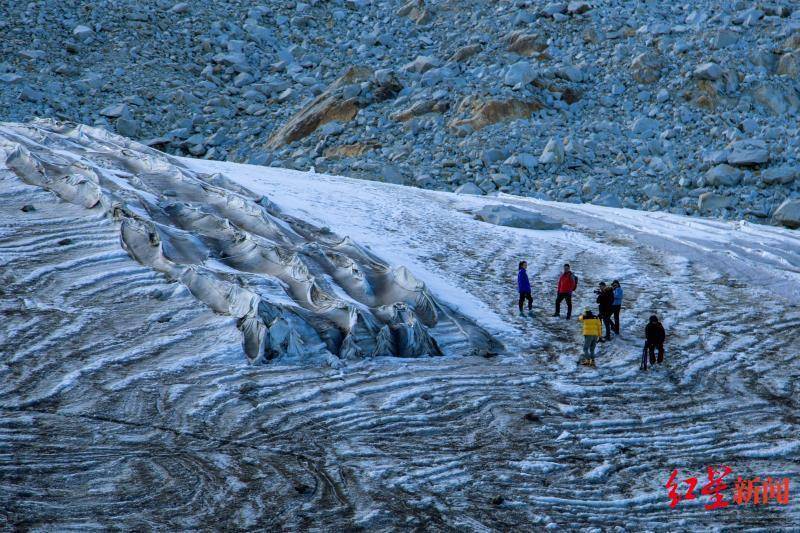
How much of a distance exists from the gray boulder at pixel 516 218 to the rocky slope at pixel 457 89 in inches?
303

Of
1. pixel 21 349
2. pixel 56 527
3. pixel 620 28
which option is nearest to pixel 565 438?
pixel 56 527

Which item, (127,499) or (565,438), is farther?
(565,438)

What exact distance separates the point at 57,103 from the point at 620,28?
26.8 m

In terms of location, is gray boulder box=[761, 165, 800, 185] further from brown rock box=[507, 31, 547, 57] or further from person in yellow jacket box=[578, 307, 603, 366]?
person in yellow jacket box=[578, 307, 603, 366]

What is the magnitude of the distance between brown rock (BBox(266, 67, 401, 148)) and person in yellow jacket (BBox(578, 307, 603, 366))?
26338mm

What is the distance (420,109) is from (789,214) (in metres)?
16.3

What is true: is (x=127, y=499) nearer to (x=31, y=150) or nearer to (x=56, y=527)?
(x=56, y=527)

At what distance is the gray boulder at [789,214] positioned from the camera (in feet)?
90.9

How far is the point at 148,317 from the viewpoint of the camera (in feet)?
44.0

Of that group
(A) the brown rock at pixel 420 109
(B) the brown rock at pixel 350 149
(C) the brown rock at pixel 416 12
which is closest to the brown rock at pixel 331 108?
(A) the brown rock at pixel 420 109

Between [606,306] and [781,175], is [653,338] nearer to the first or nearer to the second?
[606,306]

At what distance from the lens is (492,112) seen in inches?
1415

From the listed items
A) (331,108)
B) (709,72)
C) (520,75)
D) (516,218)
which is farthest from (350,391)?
(709,72)

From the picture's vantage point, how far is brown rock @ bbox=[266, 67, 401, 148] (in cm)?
3803
